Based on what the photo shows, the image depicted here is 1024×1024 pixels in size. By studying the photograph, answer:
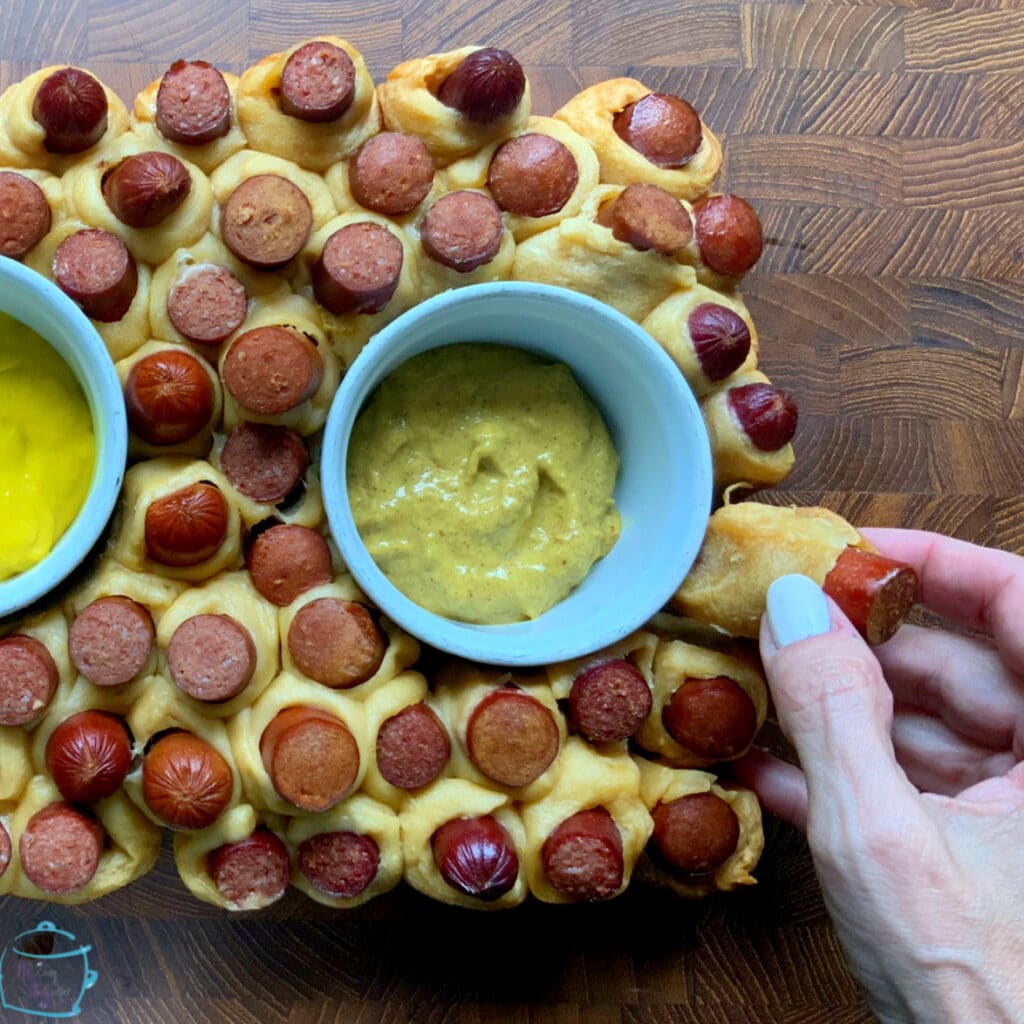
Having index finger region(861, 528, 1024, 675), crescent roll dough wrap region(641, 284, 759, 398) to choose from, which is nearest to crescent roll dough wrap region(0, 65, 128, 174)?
crescent roll dough wrap region(641, 284, 759, 398)

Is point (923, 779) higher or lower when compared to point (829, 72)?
lower

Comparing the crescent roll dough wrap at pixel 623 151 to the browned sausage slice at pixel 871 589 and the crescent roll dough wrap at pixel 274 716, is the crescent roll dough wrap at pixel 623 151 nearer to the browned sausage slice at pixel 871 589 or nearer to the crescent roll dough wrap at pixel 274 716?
the browned sausage slice at pixel 871 589

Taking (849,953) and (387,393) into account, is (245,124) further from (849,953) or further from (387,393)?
(849,953)

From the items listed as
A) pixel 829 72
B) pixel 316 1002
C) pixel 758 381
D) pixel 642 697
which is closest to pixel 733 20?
pixel 829 72

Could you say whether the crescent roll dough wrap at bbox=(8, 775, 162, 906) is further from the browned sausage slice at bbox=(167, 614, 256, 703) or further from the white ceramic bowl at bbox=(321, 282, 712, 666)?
the white ceramic bowl at bbox=(321, 282, 712, 666)

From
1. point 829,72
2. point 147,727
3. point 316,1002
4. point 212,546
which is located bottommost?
point 316,1002

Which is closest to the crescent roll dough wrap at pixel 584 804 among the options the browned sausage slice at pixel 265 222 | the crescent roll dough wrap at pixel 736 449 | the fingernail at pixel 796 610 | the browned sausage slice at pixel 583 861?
the browned sausage slice at pixel 583 861

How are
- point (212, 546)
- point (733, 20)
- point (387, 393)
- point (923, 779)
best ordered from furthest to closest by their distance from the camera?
point (733, 20) → point (923, 779) → point (387, 393) → point (212, 546)

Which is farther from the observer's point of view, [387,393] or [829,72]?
[829,72]
